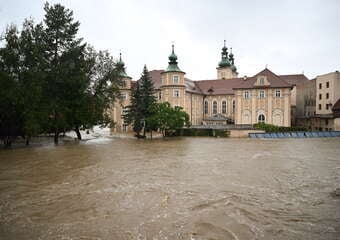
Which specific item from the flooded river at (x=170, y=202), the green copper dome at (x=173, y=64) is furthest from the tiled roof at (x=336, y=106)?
the flooded river at (x=170, y=202)

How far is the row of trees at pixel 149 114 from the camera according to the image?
3142 cm

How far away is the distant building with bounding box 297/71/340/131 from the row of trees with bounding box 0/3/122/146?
30.3 m

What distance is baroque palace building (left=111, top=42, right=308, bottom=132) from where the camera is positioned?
123 ft

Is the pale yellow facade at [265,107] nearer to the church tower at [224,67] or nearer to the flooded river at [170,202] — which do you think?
the church tower at [224,67]

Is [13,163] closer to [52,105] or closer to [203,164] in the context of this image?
[52,105]

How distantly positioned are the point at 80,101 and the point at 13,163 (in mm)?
10594

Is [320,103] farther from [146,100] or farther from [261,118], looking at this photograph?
[146,100]

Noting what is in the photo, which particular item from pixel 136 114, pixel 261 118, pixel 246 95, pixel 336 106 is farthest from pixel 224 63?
pixel 136 114

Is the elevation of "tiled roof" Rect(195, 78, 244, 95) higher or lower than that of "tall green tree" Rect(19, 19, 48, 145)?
higher

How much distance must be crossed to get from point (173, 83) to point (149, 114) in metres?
9.13

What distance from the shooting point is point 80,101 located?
23422mm

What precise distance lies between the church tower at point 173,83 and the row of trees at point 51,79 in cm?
1333

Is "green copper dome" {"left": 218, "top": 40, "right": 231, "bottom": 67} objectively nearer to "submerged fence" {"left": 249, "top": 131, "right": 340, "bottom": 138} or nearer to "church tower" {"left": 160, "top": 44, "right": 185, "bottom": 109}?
"church tower" {"left": 160, "top": 44, "right": 185, "bottom": 109}

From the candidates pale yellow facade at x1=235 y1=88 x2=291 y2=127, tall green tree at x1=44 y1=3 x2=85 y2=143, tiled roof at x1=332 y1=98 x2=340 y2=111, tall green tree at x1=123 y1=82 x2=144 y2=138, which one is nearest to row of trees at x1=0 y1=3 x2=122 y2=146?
tall green tree at x1=44 y1=3 x2=85 y2=143
